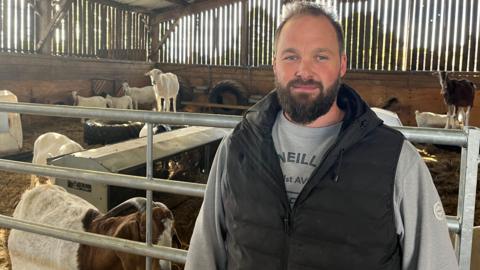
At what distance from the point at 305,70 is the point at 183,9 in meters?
18.7

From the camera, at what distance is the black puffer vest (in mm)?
1350

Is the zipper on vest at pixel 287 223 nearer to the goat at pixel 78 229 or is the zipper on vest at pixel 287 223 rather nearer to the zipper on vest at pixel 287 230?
the zipper on vest at pixel 287 230

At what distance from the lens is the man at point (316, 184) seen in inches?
53.3

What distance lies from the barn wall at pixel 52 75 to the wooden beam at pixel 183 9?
12.2 feet

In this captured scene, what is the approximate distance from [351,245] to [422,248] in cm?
20

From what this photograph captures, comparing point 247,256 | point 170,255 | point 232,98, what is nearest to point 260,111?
point 247,256

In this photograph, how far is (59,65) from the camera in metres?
13.6

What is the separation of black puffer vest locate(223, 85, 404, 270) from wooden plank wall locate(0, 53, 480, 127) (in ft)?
38.1

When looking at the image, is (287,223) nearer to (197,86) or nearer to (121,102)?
(121,102)

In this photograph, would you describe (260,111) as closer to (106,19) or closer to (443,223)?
(443,223)

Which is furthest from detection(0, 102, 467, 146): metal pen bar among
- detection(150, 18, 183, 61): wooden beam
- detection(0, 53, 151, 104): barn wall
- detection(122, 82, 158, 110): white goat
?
detection(150, 18, 183, 61): wooden beam

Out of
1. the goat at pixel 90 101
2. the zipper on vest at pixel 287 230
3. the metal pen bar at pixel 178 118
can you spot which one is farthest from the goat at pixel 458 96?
the zipper on vest at pixel 287 230

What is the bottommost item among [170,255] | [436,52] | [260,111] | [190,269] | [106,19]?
[170,255]

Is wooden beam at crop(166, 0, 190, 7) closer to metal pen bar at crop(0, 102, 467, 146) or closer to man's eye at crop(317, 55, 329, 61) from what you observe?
metal pen bar at crop(0, 102, 467, 146)
